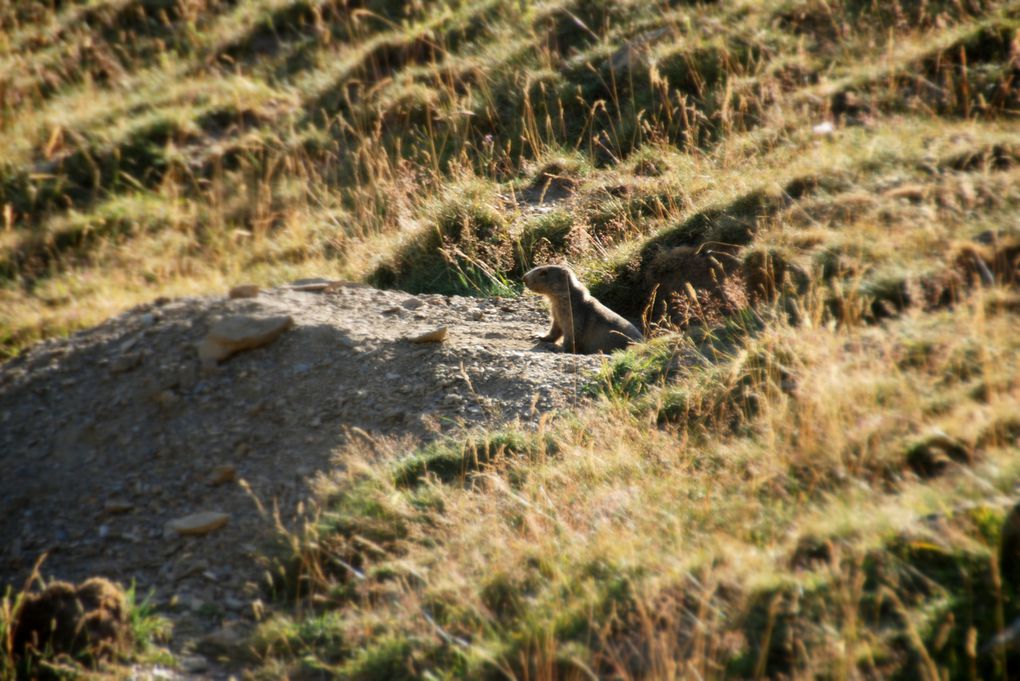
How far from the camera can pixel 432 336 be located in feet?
18.9

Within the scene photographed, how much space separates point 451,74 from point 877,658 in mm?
8576

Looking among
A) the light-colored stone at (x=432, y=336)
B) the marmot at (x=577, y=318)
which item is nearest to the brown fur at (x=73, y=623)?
the light-colored stone at (x=432, y=336)

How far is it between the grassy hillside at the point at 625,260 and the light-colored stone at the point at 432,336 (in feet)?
3.39

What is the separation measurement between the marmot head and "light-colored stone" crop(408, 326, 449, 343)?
1.20 m

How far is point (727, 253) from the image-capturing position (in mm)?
6129

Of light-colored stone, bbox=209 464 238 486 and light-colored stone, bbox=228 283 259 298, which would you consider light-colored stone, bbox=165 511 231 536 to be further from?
light-colored stone, bbox=228 283 259 298

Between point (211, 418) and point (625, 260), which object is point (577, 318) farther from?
point (211, 418)

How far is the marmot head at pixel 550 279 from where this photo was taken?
672cm

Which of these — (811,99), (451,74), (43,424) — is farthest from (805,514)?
(451,74)

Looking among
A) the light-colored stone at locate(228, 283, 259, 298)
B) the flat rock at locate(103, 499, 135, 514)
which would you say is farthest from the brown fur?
the light-colored stone at locate(228, 283, 259, 298)

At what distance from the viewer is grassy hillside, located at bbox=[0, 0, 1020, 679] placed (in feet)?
10.3

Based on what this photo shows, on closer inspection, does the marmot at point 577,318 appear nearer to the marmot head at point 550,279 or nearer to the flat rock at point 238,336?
the marmot head at point 550,279

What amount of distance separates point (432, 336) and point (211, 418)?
1482 mm

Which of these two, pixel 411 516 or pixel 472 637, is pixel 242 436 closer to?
pixel 411 516
